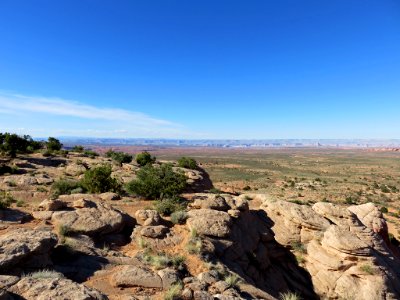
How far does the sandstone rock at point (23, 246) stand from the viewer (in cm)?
811

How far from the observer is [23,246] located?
8719 millimetres

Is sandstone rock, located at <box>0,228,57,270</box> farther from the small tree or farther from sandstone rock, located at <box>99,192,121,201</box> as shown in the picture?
the small tree

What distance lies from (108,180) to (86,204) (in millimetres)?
7919

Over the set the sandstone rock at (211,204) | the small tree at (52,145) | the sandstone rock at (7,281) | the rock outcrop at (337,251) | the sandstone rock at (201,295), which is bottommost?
the rock outcrop at (337,251)

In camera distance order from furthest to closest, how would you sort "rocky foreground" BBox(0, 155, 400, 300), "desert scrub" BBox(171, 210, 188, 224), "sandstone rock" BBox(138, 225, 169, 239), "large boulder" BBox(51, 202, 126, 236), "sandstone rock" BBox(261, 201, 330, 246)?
"sandstone rock" BBox(261, 201, 330, 246) → "desert scrub" BBox(171, 210, 188, 224) → "sandstone rock" BBox(138, 225, 169, 239) → "large boulder" BBox(51, 202, 126, 236) → "rocky foreground" BBox(0, 155, 400, 300)

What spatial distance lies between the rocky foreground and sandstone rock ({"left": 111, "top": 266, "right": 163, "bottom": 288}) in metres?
0.03

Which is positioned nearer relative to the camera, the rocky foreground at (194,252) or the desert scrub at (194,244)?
the rocky foreground at (194,252)

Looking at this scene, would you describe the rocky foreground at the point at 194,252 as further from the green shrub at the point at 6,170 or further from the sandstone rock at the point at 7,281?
the green shrub at the point at 6,170

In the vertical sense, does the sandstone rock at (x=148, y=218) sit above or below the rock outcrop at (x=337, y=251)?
above

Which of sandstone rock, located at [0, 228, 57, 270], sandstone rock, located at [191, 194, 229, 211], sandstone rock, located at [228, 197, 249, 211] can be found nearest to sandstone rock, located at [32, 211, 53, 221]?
sandstone rock, located at [0, 228, 57, 270]

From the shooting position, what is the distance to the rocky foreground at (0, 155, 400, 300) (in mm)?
8656

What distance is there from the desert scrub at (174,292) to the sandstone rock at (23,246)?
4.33 m

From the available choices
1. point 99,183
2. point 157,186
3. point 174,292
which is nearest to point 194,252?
point 174,292

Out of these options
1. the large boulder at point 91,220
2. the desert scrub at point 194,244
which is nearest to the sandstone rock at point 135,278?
the desert scrub at point 194,244
